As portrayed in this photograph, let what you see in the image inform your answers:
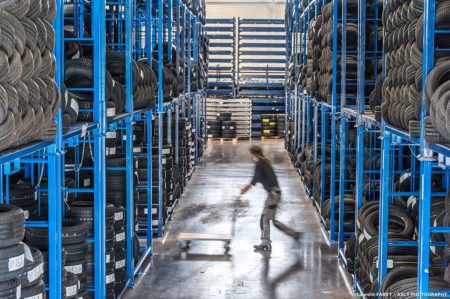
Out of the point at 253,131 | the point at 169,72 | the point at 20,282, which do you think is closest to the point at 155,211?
the point at 169,72

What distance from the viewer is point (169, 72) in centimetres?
1409

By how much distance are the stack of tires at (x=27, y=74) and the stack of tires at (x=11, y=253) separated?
1.84ft

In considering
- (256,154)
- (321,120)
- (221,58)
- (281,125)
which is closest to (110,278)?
(256,154)

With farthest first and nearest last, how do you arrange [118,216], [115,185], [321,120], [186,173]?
[186,173] → [321,120] → [115,185] → [118,216]

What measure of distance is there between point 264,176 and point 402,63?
473 cm

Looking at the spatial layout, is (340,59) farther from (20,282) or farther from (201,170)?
(201,170)

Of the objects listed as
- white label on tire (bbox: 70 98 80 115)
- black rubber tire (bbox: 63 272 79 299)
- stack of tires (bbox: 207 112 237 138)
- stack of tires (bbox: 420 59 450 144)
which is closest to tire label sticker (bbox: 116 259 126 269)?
black rubber tire (bbox: 63 272 79 299)

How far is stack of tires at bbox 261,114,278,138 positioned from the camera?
32.0m

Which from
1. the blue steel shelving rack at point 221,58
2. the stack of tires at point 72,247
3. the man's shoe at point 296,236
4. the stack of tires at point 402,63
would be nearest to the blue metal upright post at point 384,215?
the stack of tires at point 402,63

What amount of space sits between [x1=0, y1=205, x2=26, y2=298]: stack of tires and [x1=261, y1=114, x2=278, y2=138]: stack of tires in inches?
1051

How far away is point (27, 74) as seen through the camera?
206 inches

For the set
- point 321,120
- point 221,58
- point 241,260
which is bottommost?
point 241,260

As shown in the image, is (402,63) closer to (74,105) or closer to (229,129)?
(74,105)

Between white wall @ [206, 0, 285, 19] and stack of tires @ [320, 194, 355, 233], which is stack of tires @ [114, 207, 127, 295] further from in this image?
white wall @ [206, 0, 285, 19]
